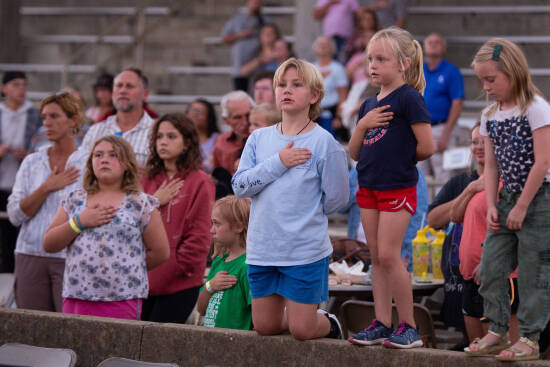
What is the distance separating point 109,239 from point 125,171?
17.6 inches

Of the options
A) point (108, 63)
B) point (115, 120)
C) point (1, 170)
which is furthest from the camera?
point (108, 63)

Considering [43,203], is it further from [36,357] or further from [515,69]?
[515,69]

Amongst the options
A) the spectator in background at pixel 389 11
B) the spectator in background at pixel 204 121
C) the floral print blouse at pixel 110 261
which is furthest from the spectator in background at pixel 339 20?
the floral print blouse at pixel 110 261

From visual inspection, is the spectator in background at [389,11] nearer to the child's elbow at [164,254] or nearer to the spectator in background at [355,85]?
the spectator in background at [355,85]

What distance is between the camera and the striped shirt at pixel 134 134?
5.82 meters

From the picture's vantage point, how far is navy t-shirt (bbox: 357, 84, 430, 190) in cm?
392

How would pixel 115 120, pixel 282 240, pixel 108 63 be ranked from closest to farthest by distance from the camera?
pixel 282 240 → pixel 115 120 → pixel 108 63

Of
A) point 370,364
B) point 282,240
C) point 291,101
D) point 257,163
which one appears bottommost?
point 370,364

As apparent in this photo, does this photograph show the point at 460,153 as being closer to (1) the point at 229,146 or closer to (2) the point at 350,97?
(2) the point at 350,97

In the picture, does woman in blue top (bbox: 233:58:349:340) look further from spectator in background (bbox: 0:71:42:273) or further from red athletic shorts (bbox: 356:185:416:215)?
spectator in background (bbox: 0:71:42:273)

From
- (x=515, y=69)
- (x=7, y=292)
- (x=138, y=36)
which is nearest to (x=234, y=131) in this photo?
(x=7, y=292)

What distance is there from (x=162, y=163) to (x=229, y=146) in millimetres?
1057

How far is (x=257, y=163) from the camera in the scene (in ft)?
13.6

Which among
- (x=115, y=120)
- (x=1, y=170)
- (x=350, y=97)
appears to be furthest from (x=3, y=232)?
(x=350, y=97)
